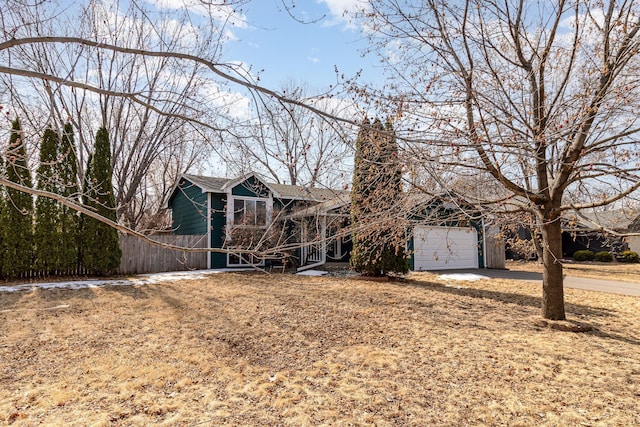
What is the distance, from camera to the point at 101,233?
12062 millimetres

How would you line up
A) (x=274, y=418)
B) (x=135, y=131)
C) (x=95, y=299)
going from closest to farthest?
1. (x=274, y=418)
2. (x=95, y=299)
3. (x=135, y=131)

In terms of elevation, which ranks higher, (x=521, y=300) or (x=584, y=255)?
(x=584, y=255)

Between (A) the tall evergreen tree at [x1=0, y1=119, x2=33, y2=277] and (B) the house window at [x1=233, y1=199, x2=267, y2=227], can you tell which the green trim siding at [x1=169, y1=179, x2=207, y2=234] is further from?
(A) the tall evergreen tree at [x1=0, y1=119, x2=33, y2=277]

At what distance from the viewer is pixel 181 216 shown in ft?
56.8

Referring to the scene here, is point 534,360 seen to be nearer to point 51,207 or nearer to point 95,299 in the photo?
point 95,299

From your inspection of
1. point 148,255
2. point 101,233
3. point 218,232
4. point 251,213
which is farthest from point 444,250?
point 101,233

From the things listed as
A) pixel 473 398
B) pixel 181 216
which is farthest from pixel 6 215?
pixel 473 398

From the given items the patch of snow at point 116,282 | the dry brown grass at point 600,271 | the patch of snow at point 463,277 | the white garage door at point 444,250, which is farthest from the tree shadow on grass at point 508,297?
the patch of snow at point 116,282

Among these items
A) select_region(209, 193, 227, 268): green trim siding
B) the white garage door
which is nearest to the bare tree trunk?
the white garage door

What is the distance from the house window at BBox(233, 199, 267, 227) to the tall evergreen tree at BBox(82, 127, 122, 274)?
413 centimetres

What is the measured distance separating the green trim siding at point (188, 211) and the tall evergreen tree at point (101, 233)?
8.61 feet

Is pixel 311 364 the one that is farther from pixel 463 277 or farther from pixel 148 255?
pixel 148 255

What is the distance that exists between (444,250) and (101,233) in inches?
502

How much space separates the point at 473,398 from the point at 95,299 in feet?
25.2
